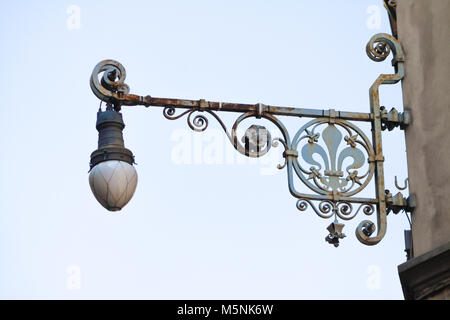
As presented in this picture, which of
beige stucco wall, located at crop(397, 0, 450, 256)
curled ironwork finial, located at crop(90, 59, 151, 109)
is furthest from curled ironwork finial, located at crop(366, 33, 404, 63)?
curled ironwork finial, located at crop(90, 59, 151, 109)

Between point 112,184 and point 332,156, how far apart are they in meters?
1.51

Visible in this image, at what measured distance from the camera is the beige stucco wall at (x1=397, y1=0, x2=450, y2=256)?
11.1 metres

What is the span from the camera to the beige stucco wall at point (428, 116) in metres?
11.1

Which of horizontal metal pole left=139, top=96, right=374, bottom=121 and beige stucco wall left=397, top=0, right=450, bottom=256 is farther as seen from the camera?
horizontal metal pole left=139, top=96, right=374, bottom=121

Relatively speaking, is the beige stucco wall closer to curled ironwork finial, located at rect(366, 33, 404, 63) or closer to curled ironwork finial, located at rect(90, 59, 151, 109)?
curled ironwork finial, located at rect(366, 33, 404, 63)

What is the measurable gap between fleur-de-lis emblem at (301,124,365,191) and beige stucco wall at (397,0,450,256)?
1.27 ft

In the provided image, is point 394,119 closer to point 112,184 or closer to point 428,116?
point 428,116

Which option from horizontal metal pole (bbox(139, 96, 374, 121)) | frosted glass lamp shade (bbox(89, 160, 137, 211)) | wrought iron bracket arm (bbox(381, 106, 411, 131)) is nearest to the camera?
frosted glass lamp shade (bbox(89, 160, 137, 211))

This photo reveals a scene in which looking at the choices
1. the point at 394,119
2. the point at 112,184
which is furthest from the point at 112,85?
the point at 394,119

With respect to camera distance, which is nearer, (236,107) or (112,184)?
(112,184)

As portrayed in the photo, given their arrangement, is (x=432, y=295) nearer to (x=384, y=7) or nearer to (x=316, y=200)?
(x=316, y=200)

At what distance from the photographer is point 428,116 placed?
11406 millimetres
